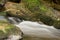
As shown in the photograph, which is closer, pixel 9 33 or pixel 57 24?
pixel 9 33

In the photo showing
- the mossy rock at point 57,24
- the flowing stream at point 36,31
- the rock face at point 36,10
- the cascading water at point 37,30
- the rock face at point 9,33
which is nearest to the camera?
the rock face at point 9,33

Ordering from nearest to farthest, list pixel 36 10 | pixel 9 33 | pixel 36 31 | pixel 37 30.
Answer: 1. pixel 9 33
2. pixel 36 31
3. pixel 37 30
4. pixel 36 10

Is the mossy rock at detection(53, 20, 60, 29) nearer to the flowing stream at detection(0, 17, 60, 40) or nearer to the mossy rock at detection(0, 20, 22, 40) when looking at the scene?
the flowing stream at detection(0, 17, 60, 40)

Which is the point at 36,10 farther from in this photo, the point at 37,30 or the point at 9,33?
the point at 9,33

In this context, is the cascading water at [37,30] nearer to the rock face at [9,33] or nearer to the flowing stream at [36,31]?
the flowing stream at [36,31]

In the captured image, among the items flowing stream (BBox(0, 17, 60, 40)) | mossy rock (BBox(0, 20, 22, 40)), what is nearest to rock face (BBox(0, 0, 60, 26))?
flowing stream (BBox(0, 17, 60, 40))

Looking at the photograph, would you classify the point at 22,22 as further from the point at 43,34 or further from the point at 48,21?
the point at 43,34

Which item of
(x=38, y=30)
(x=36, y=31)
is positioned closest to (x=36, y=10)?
(x=38, y=30)

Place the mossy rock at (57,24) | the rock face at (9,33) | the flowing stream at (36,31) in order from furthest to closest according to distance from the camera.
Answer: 1. the mossy rock at (57,24)
2. the flowing stream at (36,31)
3. the rock face at (9,33)

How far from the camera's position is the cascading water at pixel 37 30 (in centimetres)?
1099

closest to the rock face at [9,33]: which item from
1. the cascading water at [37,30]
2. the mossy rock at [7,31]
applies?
the mossy rock at [7,31]

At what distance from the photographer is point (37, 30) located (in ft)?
39.5

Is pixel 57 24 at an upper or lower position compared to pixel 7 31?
lower

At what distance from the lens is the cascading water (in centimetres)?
1099
